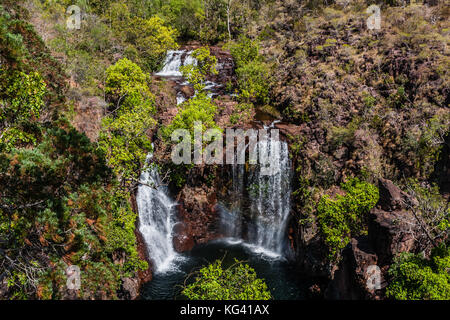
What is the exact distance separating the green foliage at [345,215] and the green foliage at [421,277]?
16.6 feet

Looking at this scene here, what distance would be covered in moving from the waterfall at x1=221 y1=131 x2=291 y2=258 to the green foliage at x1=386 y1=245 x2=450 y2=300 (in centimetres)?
1083

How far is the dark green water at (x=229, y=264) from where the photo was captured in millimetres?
20337

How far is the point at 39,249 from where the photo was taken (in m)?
10.3

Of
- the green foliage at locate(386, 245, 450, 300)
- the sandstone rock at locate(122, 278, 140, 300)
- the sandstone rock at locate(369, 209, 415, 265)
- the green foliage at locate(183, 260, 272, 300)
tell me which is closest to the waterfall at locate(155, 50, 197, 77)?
the sandstone rock at locate(122, 278, 140, 300)

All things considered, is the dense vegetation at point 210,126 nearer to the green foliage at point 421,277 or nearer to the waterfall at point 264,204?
the green foliage at point 421,277

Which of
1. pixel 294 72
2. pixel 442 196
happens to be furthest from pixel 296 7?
pixel 442 196

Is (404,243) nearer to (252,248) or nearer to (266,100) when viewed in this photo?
(252,248)

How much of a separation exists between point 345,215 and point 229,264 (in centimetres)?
988

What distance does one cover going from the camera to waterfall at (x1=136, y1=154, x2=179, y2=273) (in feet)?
75.7

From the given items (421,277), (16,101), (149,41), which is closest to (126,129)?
(16,101)

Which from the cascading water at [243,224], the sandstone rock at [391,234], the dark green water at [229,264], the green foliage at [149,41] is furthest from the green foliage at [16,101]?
the green foliage at [149,41]

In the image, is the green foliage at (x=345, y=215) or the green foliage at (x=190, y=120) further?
the green foliage at (x=190, y=120)

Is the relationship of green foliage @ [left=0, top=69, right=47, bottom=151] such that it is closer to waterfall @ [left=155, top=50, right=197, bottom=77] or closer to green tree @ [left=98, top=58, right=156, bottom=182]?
green tree @ [left=98, top=58, right=156, bottom=182]

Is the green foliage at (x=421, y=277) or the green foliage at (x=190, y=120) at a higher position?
the green foliage at (x=190, y=120)
